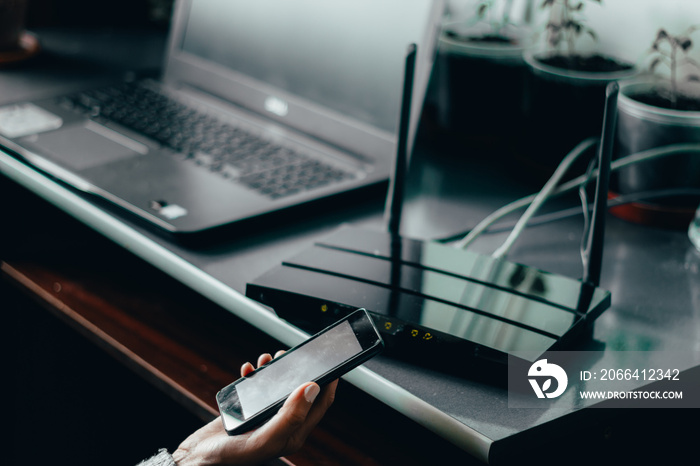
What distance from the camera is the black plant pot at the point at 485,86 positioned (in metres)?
0.91

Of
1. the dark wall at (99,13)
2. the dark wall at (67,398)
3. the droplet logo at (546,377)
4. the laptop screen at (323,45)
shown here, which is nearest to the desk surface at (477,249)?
the droplet logo at (546,377)

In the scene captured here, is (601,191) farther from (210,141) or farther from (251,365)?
(210,141)

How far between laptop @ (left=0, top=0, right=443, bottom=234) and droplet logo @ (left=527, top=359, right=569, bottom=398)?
33 centimetres

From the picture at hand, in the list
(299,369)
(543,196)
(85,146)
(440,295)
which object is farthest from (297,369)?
(85,146)

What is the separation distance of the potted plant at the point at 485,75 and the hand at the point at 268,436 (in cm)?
54

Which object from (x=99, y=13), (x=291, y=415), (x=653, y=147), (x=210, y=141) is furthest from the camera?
(x=99, y=13)

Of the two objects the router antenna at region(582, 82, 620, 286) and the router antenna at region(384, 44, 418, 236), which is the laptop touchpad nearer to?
the router antenna at region(384, 44, 418, 236)

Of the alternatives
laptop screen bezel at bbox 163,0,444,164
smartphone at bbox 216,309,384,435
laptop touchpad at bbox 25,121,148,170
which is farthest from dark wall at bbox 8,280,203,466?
smartphone at bbox 216,309,384,435

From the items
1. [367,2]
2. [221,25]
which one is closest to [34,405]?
[221,25]

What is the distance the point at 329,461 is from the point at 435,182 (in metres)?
0.43

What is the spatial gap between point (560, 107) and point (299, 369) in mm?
512

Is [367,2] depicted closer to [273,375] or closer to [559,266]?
[559,266]

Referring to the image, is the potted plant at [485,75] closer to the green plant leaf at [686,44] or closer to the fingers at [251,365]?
the green plant leaf at [686,44]

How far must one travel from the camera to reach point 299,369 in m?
0.50
